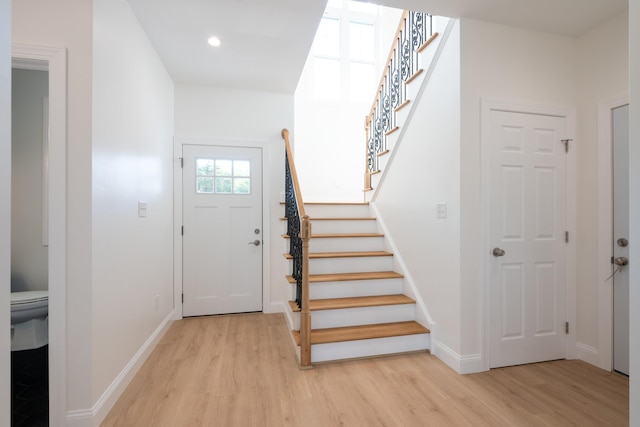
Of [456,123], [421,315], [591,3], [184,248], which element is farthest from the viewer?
[184,248]

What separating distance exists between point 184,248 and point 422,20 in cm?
338

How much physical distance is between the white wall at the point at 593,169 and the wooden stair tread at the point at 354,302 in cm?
138

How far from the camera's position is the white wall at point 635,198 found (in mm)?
955

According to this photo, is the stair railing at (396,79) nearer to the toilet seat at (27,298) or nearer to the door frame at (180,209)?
the door frame at (180,209)

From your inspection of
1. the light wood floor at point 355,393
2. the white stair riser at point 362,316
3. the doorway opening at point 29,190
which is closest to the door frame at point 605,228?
the light wood floor at point 355,393

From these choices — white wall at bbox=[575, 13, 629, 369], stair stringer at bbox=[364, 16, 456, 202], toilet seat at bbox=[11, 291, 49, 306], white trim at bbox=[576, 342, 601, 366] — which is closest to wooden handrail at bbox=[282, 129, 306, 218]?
stair stringer at bbox=[364, 16, 456, 202]

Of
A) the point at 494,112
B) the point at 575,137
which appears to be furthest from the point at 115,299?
the point at 575,137

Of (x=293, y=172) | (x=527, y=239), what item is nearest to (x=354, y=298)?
(x=293, y=172)

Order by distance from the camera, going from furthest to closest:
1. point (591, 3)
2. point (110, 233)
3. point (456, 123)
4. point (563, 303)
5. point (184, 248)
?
point (184, 248)
point (563, 303)
point (456, 123)
point (591, 3)
point (110, 233)

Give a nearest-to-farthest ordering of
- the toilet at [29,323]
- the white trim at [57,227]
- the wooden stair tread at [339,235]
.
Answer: the white trim at [57,227] → the toilet at [29,323] → the wooden stair tread at [339,235]

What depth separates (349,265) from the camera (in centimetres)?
310

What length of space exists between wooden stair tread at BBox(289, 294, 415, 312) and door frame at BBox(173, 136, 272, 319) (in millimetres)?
903

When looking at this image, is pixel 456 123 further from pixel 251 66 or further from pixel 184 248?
pixel 184 248

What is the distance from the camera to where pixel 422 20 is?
272 cm
